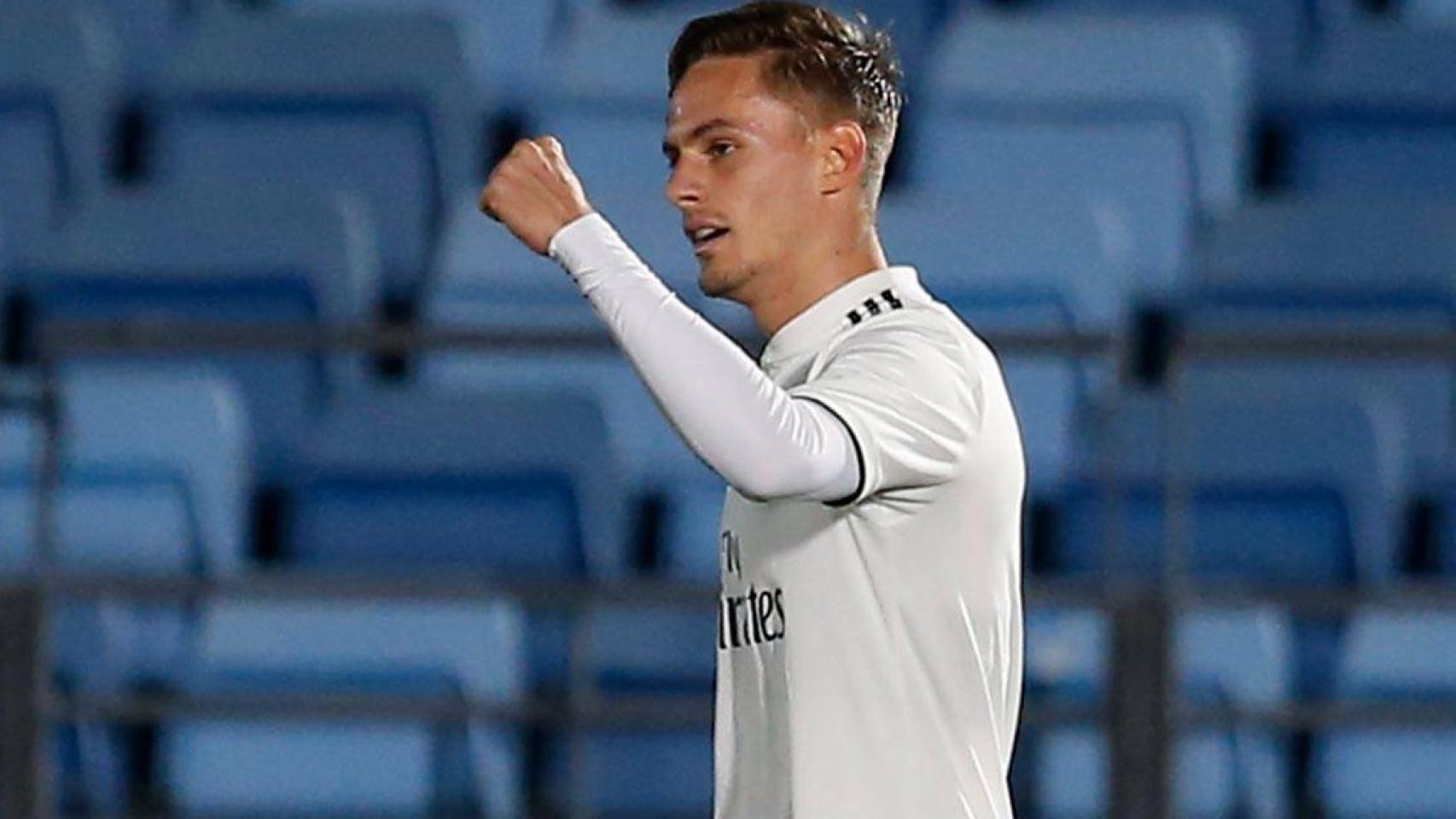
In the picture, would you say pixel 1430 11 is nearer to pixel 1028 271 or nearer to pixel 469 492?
pixel 1028 271

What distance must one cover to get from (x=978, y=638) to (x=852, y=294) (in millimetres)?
275

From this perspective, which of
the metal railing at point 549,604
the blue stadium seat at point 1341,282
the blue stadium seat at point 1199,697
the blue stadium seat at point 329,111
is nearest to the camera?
the metal railing at point 549,604

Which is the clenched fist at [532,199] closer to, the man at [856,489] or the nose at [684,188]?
the man at [856,489]

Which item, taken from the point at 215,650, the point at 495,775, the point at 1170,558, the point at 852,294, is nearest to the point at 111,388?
the point at 215,650

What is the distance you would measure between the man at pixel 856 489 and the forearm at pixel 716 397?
0.08 meters

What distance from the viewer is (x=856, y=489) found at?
2352mm

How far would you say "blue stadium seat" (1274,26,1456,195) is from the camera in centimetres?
560

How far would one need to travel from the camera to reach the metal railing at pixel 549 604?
4258 mm

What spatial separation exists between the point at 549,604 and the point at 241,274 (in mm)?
1128

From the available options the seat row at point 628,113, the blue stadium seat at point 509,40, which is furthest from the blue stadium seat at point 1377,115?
the blue stadium seat at point 509,40

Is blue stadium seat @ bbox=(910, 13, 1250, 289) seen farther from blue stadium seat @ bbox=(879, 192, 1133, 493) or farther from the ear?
the ear

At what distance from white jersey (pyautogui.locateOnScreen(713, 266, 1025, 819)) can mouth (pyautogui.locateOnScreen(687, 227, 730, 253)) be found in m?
0.09

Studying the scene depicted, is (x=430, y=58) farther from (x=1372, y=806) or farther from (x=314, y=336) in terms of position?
(x=1372, y=806)

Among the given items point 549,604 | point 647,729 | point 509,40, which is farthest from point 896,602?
point 509,40
